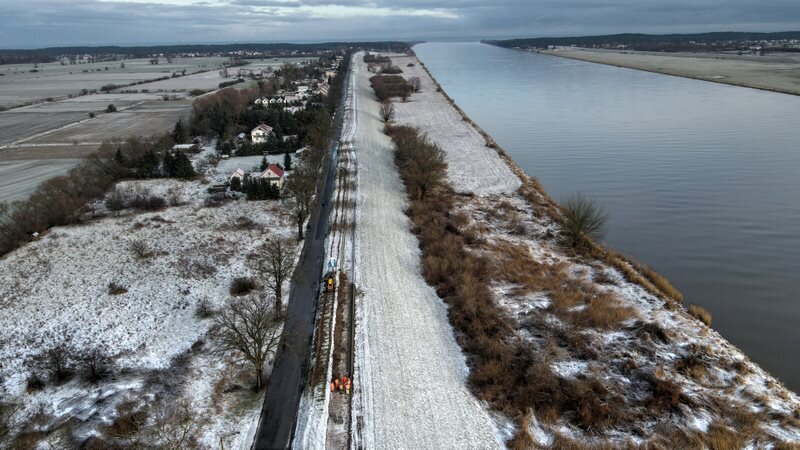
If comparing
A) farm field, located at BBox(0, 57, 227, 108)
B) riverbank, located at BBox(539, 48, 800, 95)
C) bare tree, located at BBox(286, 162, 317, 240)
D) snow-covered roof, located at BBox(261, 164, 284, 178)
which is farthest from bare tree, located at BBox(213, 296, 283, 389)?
farm field, located at BBox(0, 57, 227, 108)

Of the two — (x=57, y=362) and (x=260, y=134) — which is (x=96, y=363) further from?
(x=260, y=134)

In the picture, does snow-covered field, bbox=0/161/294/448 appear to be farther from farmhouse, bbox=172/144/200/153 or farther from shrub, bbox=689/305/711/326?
shrub, bbox=689/305/711/326

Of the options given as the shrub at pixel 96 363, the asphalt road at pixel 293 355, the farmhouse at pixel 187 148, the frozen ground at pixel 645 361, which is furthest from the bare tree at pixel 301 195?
the farmhouse at pixel 187 148

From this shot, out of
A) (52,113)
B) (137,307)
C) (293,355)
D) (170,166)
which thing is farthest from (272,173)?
(52,113)

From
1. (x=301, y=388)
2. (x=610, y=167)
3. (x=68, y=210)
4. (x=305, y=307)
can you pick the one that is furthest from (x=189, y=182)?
(x=610, y=167)

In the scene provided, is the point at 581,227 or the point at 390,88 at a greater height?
the point at 390,88

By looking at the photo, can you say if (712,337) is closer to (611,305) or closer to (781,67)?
(611,305)

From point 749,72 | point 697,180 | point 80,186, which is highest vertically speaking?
point 749,72
